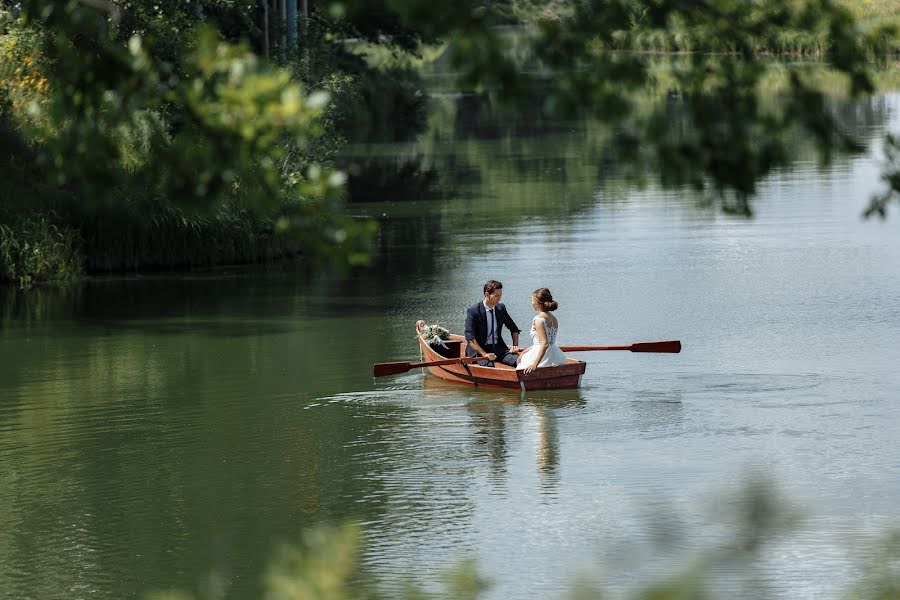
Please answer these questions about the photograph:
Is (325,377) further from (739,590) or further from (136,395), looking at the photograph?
(739,590)

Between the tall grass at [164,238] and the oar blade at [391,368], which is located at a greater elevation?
the tall grass at [164,238]

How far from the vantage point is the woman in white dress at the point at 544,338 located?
17.8 m

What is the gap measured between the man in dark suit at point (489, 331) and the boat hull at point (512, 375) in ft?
0.47

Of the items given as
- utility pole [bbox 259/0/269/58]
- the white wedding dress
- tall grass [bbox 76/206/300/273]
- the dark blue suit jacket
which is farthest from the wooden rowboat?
utility pole [bbox 259/0/269/58]

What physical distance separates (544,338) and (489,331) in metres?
1.05

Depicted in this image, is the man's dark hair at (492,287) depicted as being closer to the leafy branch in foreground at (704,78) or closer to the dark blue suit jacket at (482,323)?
the dark blue suit jacket at (482,323)

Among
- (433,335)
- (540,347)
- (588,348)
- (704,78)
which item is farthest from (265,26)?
(704,78)

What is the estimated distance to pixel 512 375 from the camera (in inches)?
710

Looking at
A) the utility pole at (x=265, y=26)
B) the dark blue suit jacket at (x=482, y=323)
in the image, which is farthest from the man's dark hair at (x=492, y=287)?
the utility pole at (x=265, y=26)

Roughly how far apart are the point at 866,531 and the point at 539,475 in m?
3.17

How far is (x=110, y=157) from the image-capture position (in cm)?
636

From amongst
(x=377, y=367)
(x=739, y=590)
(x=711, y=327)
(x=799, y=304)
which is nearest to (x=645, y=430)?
(x=377, y=367)

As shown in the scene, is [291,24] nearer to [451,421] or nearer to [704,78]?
[451,421]

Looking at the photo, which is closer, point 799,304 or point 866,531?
point 866,531
